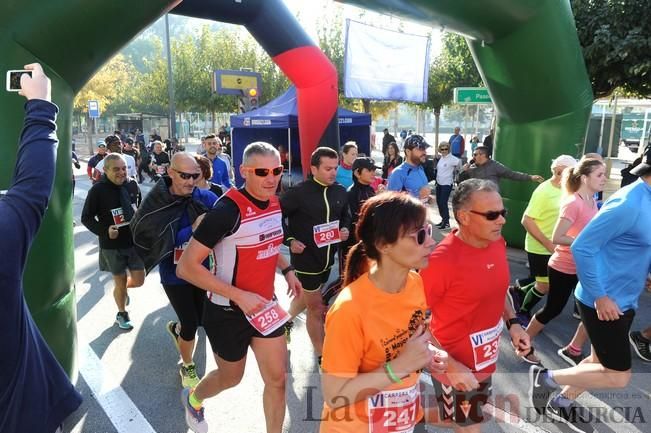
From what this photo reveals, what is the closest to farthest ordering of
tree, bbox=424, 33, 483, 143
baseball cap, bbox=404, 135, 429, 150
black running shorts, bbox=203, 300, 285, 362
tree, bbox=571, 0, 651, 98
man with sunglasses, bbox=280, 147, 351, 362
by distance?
black running shorts, bbox=203, 300, 285, 362 < man with sunglasses, bbox=280, 147, 351, 362 < baseball cap, bbox=404, 135, 429, 150 < tree, bbox=571, 0, 651, 98 < tree, bbox=424, 33, 483, 143

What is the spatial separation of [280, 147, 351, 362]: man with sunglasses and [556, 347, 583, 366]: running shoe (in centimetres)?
204

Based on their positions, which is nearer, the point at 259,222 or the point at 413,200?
the point at 413,200

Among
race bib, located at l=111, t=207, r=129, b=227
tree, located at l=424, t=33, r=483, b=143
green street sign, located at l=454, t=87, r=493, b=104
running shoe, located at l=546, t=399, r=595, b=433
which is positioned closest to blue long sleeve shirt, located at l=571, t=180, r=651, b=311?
running shoe, located at l=546, t=399, r=595, b=433

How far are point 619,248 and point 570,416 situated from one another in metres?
1.21

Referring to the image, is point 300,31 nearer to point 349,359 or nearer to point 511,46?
point 511,46

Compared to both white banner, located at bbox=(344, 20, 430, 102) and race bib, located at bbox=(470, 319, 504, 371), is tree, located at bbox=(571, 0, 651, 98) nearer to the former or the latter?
white banner, located at bbox=(344, 20, 430, 102)

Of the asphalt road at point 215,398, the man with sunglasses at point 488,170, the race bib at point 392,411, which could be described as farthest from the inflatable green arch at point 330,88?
the race bib at point 392,411

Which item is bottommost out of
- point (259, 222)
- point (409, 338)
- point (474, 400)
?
point (474, 400)

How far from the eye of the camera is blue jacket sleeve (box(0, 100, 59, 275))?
1.45 m

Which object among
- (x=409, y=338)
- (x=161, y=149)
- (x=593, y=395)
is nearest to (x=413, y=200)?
(x=409, y=338)

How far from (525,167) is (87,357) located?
6437mm

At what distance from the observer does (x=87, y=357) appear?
419cm

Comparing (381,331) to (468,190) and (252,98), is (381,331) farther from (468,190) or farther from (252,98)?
(252,98)

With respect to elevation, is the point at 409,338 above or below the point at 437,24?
below
